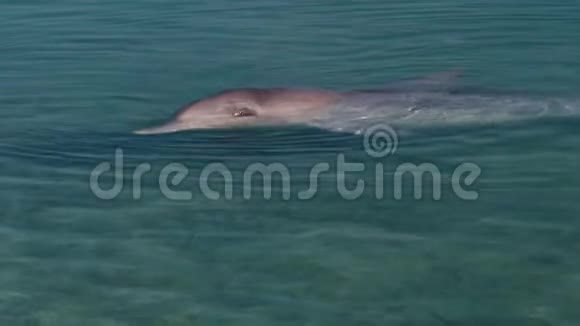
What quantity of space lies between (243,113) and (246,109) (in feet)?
0.17

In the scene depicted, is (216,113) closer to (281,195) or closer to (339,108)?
(339,108)

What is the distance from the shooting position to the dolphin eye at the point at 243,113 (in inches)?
499

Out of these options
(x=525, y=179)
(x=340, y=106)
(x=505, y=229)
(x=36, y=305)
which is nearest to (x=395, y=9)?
(x=340, y=106)

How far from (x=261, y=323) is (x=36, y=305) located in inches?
64.4

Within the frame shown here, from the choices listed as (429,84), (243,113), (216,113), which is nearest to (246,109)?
(243,113)

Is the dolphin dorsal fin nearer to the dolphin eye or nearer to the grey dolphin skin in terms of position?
the grey dolphin skin

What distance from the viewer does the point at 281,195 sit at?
1060cm

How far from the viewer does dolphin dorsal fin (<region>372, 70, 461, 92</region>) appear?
524 inches

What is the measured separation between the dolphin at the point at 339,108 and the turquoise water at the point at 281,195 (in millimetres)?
217

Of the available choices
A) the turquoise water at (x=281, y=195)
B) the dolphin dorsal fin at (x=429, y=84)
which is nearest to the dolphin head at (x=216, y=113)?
the turquoise water at (x=281, y=195)

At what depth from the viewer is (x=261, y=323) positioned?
8344 millimetres

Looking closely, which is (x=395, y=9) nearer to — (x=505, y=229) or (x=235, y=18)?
(x=235, y=18)

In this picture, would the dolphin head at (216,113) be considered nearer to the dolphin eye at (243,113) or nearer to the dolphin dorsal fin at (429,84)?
the dolphin eye at (243,113)

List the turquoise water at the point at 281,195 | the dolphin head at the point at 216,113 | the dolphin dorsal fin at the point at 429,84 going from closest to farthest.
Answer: the turquoise water at the point at 281,195 < the dolphin head at the point at 216,113 < the dolphin dorsal fin at the point at 429,84
